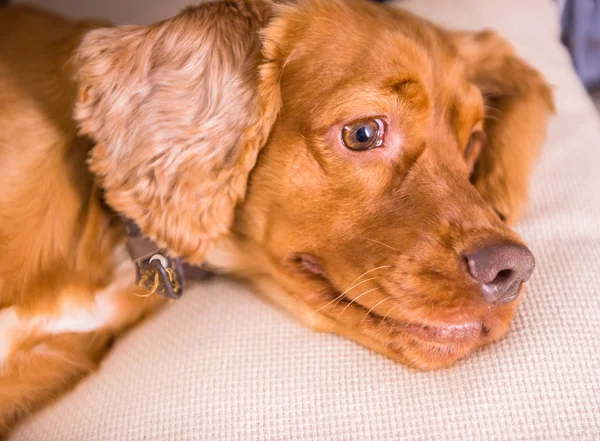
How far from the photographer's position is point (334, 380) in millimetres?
1466

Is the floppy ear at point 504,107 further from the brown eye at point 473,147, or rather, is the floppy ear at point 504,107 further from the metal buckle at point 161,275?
the metal buckle at point 161,275

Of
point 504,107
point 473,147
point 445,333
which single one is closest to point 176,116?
point 445,333

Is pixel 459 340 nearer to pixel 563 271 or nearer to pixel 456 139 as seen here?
pixel 563 271

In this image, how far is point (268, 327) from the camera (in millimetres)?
1641

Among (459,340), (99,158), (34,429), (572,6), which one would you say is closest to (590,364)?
(459,340)

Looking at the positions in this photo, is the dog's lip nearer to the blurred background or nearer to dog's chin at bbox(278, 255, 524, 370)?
dog's chin at bbox(278, 255, 524, 370)

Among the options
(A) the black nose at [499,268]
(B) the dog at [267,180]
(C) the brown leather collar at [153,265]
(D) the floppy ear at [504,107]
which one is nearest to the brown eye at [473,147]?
(D) the floppy ear at [504,107]

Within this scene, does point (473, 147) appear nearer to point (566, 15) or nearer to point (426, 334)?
point (426, 334)

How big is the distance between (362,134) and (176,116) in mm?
531

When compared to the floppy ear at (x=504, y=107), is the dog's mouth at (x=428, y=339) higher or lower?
lower

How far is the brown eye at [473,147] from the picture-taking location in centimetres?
201

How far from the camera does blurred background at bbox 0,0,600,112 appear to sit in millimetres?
2910

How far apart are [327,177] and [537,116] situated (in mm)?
1090

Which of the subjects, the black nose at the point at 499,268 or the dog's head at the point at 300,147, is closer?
the black nose at the point at 499,268
